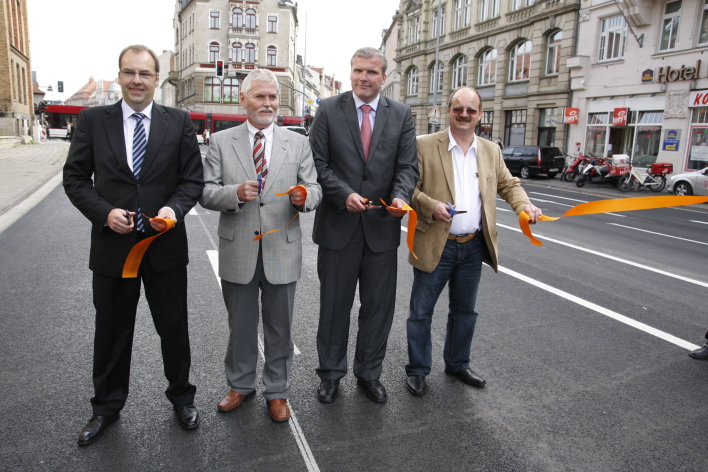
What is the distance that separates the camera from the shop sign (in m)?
22.7

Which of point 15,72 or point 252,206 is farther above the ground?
point 15,72

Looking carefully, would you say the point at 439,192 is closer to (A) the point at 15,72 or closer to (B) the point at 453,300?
(B) the point at 453,300

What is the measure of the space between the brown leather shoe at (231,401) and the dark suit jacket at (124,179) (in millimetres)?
928

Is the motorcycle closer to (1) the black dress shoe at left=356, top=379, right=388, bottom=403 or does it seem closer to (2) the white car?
(2) the white car

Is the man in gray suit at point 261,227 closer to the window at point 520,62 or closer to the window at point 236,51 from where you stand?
the window at point 520,62

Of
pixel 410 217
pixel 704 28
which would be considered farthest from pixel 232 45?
pixel 410 217

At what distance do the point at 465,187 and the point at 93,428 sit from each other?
281cm

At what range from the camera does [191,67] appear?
7200 cm

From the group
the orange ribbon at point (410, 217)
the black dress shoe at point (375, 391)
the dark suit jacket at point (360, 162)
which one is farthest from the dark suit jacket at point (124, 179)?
the black dress shoe at point (375, 391)

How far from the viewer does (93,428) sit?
3.10 meters

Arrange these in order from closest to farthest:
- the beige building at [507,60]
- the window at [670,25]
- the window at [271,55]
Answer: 1. the window at [670,25]
2. the beige building at [507,60]
3. the window at [271,55]

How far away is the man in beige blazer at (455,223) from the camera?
3762 mm

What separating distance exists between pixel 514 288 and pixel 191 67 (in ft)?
241

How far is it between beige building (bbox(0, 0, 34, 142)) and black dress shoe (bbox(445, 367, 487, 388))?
39.3 m
